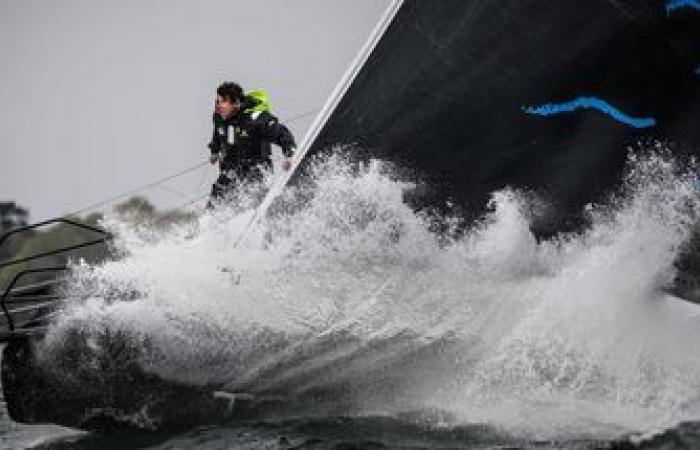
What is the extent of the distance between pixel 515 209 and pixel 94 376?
2.67 meters

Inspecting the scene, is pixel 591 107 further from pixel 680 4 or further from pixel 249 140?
pixel 249 140

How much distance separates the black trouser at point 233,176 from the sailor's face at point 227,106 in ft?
1.15

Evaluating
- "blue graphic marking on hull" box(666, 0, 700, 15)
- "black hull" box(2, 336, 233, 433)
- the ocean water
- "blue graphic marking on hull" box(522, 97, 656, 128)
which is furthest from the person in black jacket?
"blue graphic marking on hull" box(666, 0, 700, 15)

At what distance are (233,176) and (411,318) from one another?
2.06m

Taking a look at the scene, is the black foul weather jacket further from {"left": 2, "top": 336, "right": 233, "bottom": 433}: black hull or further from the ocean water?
{"left": 2, "top": 336, "right": 233, "bottom": 433}: black hull

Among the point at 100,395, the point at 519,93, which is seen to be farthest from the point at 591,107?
the point at 100,395

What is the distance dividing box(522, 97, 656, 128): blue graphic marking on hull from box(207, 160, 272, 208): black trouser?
2365mm

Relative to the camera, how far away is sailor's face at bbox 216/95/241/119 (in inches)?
267

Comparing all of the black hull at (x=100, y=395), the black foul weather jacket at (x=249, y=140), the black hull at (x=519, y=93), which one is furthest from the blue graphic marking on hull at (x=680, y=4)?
the black hull at (x=100, y=395)

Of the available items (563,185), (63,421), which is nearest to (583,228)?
(563,185)

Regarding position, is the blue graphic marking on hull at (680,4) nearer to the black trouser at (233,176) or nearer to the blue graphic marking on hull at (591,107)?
the blue graphic marking on hull at (591,107)

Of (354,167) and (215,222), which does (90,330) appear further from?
(354,167)

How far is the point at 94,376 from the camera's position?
5684 mm

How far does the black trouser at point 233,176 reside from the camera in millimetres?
6727
